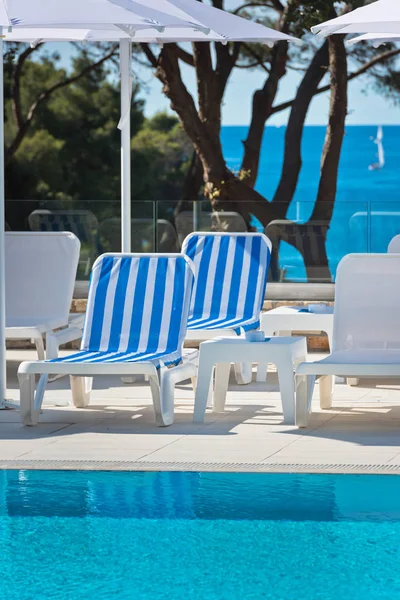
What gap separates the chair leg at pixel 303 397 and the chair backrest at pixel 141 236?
5.37 m

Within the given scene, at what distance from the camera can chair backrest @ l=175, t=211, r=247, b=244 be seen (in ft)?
40.4

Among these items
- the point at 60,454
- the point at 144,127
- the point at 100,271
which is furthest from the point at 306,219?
the point at 144,127

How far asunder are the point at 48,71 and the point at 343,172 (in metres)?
13.2

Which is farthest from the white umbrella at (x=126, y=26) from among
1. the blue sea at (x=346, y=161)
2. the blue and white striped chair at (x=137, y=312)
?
the blue sea at (x=346, y=161)

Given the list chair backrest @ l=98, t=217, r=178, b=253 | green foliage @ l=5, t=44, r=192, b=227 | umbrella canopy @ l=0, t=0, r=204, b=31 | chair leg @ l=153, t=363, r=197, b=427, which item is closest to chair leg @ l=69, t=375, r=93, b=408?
chair leg @ l=153, t=363, r=197, b=427

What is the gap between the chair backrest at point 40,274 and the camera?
9.80m

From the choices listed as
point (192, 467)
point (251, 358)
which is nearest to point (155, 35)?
point (251, 358)

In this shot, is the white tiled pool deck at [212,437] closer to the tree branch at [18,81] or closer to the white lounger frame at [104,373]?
the white lounger frame at [104,373]

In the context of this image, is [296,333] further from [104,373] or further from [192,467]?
[192,467]

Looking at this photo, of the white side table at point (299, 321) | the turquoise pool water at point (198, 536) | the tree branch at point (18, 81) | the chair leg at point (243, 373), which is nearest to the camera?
the turquoise pool water at point (198, 536)

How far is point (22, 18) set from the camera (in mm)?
7297

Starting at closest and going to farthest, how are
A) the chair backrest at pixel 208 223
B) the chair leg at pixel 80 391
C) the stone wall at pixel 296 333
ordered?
the chair leg at pixel 80 391, the stone wall at pixel 296 333, the chair backrest at pixel 208 223

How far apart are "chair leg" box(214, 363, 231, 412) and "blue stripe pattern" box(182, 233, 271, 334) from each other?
1.51m

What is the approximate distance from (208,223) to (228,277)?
2637 millimetres
